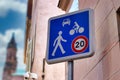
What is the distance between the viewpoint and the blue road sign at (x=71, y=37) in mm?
2301

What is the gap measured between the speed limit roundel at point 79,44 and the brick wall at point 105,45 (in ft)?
1.19

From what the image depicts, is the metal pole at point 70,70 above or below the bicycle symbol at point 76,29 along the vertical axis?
below

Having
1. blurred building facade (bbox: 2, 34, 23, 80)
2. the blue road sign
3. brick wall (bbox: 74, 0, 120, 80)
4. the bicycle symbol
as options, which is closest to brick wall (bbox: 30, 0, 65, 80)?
brick wall (bbox: 74, 0, 120, 80)

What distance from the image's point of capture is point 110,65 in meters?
2.70

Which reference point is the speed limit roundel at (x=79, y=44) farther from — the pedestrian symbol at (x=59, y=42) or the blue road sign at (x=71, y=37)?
the pedestrian symbol at (x=59, y=42)

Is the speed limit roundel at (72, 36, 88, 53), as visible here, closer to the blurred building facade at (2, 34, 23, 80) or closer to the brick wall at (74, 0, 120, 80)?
the brick wall at (74, 0, 120, 80)

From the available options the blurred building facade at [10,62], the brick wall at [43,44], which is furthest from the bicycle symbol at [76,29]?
the blurred building facade at [10,62]

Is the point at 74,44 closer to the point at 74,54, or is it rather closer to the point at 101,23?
the point at 74,54

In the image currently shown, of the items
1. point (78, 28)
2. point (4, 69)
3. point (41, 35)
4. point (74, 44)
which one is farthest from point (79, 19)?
point (4, 69)

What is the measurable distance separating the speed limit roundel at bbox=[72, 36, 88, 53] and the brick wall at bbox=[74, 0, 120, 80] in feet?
1.19

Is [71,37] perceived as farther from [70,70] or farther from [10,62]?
[10,62]

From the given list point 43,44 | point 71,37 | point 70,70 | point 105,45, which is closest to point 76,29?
point 71,37

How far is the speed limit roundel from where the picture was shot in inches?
Result: 90.5

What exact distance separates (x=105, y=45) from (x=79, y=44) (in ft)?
2.18
